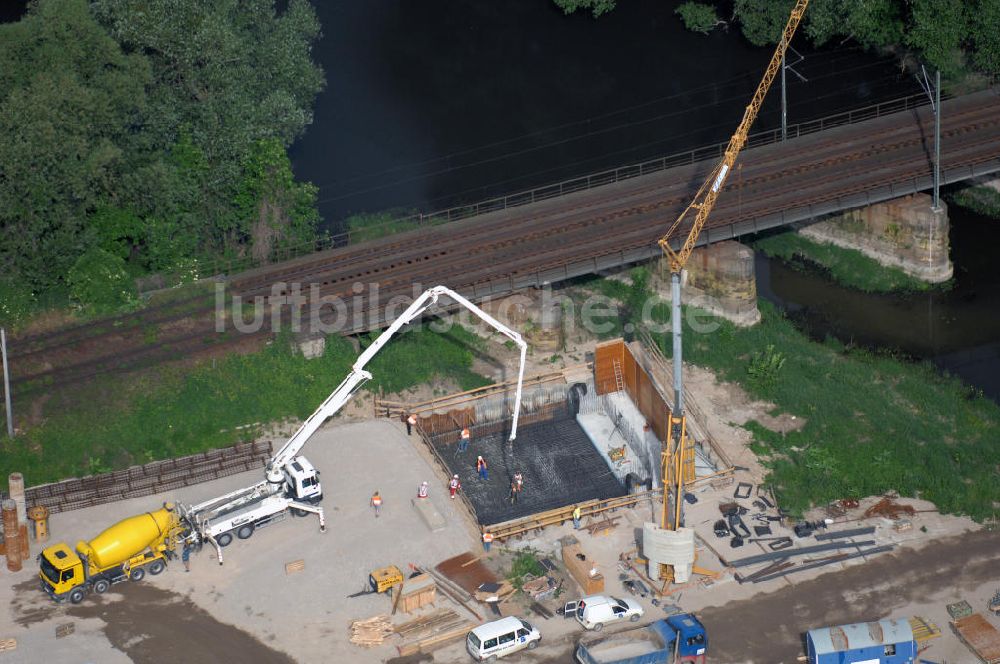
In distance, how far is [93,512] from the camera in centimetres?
8525

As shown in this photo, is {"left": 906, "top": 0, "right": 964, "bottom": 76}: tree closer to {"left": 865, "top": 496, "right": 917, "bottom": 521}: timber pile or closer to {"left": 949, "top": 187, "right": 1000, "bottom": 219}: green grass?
{"left": 949, "top": 187, "right": 1000, "bottom": 219}: green grass

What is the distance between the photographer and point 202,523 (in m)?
82.1

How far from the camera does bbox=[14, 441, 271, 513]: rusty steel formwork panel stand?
86000 millimetres

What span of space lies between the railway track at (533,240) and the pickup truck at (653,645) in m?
28.6

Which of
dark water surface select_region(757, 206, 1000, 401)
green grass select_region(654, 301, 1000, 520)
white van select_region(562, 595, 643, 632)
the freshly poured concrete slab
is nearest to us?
white van select_region(562, 595, 643, 632)

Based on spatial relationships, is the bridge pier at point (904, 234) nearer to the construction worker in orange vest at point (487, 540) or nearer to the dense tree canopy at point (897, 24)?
the dense tree canopy at point (897, 24)

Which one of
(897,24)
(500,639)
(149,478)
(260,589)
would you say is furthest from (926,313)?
(149,478)

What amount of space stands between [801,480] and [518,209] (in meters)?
29.4

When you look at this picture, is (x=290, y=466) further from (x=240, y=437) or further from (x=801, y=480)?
(x=801, y=480)

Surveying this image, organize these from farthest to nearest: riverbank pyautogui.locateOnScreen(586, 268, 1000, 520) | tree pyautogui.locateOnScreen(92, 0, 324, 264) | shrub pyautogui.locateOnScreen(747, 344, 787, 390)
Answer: tree pyautogui.locateOnScreen(92, 0, 324, 264) < shrub pyautogui.locateOnScreen(747, 344, 787, 390) < riverbank pyautogui.locateOnScreen(586, 268, 1000, 520)

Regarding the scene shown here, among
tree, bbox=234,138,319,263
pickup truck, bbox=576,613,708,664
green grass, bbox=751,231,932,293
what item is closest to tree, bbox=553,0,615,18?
green grass, bbox=751,231,932,293

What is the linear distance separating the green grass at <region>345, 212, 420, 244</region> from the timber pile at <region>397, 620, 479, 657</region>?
116ft

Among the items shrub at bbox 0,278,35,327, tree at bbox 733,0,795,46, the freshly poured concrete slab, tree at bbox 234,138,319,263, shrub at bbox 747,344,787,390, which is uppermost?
tree at bbox 733,0,795,46

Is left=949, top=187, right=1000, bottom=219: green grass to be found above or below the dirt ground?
above
